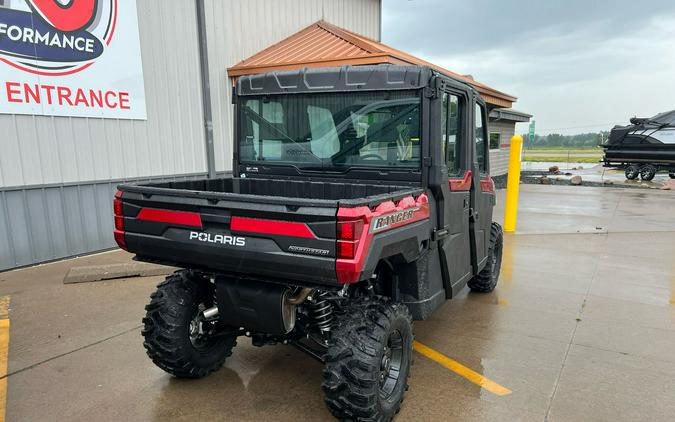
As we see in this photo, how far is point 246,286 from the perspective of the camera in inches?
113

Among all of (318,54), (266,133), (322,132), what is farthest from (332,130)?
(318,54)

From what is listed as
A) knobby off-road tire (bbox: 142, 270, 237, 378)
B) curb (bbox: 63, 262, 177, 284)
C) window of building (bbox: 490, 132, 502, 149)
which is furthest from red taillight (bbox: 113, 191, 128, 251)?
window of building (bbox: 490, 132, 502, 149)

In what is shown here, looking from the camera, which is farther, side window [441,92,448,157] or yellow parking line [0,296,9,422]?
side window [441,92,448,157]

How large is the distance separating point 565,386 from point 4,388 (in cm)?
407

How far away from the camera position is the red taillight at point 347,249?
239cm

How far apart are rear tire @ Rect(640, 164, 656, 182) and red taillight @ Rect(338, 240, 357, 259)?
22.4 m

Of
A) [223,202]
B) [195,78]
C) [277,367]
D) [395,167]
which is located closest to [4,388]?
[277,367]

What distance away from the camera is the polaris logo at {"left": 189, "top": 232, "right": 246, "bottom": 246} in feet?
8.75

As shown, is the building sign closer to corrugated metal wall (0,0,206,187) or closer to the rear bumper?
corrugated metal wall (0,0,206,187)

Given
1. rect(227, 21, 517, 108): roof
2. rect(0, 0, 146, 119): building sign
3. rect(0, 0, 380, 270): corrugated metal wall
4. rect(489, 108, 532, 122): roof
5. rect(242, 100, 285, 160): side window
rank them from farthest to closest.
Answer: rect(489, 108, 532, 122): roof, rect(227, 21, 517, 108): roof, rect(0, 0, 380, 270): corrugated metal wall, rect(0, 0, 146, 119): building sign, rect(242, 100, 285, 160): side window

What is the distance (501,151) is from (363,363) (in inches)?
827

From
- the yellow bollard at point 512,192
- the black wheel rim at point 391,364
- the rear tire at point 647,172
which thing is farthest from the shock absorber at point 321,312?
the rear tire at point 647,172

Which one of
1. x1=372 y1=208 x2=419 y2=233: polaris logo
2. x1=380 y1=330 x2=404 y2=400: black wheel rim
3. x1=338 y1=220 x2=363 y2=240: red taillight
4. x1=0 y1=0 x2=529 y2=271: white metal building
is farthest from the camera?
x1=0 y1=0 x2=529 y2=271: white metal building

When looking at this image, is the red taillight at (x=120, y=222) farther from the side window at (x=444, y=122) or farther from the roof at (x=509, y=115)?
the roof at (x=509, y=115)
